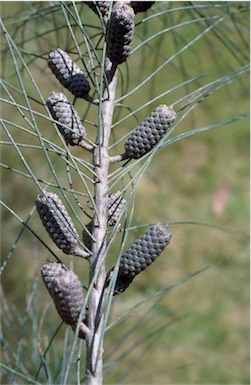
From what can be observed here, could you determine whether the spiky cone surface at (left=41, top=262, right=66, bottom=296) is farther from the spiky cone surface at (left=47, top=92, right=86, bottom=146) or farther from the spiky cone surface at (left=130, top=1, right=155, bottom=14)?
the spiky cone surface at (left=130, top=1, right=155, bottom=14)

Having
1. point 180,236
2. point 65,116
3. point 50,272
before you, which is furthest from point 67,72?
point 180,236

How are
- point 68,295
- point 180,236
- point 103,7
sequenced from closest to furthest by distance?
point 68,295
point 103,7
point 180,236

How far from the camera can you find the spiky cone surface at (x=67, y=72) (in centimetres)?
49

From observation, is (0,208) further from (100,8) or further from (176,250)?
(100,8)

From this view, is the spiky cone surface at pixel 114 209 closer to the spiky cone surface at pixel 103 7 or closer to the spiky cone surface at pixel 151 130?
the spiky cone surface at pixel 151 130

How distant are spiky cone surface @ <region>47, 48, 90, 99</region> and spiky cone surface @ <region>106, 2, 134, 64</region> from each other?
0.11 ft

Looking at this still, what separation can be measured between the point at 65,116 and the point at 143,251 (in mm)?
107

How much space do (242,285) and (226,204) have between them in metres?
0.26

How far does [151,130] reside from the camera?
47 cm

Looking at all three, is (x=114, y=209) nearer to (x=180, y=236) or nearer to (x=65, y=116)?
(x=65, y=116)

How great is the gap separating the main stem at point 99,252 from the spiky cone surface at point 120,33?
→ 3 centimetres

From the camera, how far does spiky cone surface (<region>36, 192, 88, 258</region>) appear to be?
0.46 meters

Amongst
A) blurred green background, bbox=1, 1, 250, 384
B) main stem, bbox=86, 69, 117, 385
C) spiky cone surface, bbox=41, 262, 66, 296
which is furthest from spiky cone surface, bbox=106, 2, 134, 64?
blurred green background, bbox=1, 1, 250, 384

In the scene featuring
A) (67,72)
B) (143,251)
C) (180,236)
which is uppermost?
(67,72)
